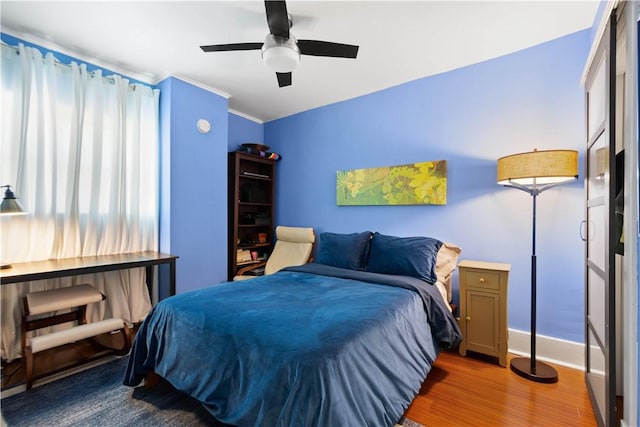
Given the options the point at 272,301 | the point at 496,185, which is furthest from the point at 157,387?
the point at 496,185

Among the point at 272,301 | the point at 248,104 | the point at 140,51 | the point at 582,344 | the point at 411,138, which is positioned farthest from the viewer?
the point at 248,104

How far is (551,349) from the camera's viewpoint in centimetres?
229

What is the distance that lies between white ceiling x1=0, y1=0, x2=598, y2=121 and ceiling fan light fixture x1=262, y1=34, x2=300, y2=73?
1.17 ft

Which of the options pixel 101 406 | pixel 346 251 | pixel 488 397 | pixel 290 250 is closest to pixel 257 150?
pixel 290 250

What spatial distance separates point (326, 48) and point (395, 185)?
169cm

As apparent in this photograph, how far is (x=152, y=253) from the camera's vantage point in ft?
9.64

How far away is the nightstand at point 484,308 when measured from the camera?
221 cm

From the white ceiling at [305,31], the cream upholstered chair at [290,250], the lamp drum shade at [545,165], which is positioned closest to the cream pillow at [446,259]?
the lamp drum shade at [545,165]

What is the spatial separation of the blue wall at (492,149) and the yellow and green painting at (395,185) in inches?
3.4

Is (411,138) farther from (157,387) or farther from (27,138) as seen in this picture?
(27,138)

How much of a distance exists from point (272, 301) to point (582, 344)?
246 cm

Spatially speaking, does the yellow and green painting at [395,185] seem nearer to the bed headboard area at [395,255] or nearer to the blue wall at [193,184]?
the bed headboard area at [395,255]

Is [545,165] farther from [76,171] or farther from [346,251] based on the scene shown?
[76,171]

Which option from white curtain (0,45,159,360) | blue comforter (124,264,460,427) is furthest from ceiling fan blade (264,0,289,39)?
white curtain (0,45,159,360)
